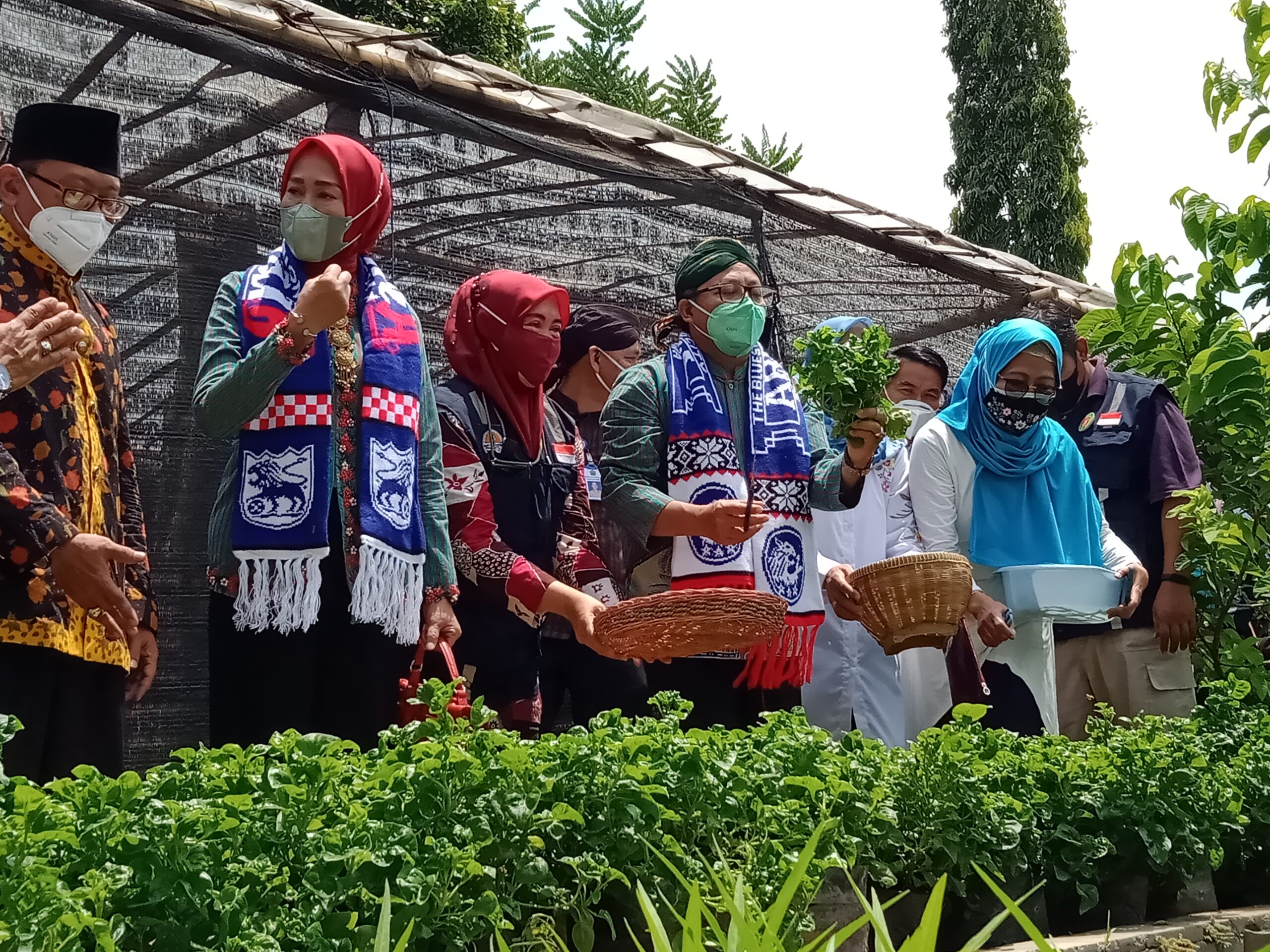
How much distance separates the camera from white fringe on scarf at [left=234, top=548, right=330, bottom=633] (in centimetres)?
336

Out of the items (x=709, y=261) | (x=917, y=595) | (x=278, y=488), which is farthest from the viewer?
(x=709, y=261)

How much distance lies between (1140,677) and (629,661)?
193 centimetres

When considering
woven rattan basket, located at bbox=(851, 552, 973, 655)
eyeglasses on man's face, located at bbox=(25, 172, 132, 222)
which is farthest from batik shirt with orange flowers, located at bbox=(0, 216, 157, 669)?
woven rattan basket, located at bbox=(851, 552, 973, 655)

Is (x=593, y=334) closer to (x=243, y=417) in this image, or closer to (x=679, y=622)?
(x=679, y=622)

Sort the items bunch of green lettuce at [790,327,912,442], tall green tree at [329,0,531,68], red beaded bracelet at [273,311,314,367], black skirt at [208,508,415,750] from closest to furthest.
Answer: red beaded bracelet at [273,311,314,367] → black skirt at [208,508,415,750] → bunch of green lettuce at [790,327,912,442] → tall green tree at [329,0,531,68]

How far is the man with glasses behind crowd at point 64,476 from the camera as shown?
2.95 meters

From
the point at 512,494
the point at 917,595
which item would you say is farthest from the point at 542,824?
the point at 917,595

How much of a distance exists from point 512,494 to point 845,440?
1.09 meters

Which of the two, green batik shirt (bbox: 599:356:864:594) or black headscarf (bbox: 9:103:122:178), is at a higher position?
black headscarf (bbox: 9:103:122:178)

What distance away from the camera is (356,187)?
148 inches

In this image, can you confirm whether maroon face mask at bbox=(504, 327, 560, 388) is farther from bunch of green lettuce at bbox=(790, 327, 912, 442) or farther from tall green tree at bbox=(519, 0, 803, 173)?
tall green tree at bbox=(519, 0, 803, 173)

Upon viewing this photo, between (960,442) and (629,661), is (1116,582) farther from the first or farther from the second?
(629,661)

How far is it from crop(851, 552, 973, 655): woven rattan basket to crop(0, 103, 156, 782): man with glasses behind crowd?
6.29 ft

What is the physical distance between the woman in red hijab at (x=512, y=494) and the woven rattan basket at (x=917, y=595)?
76 cm
